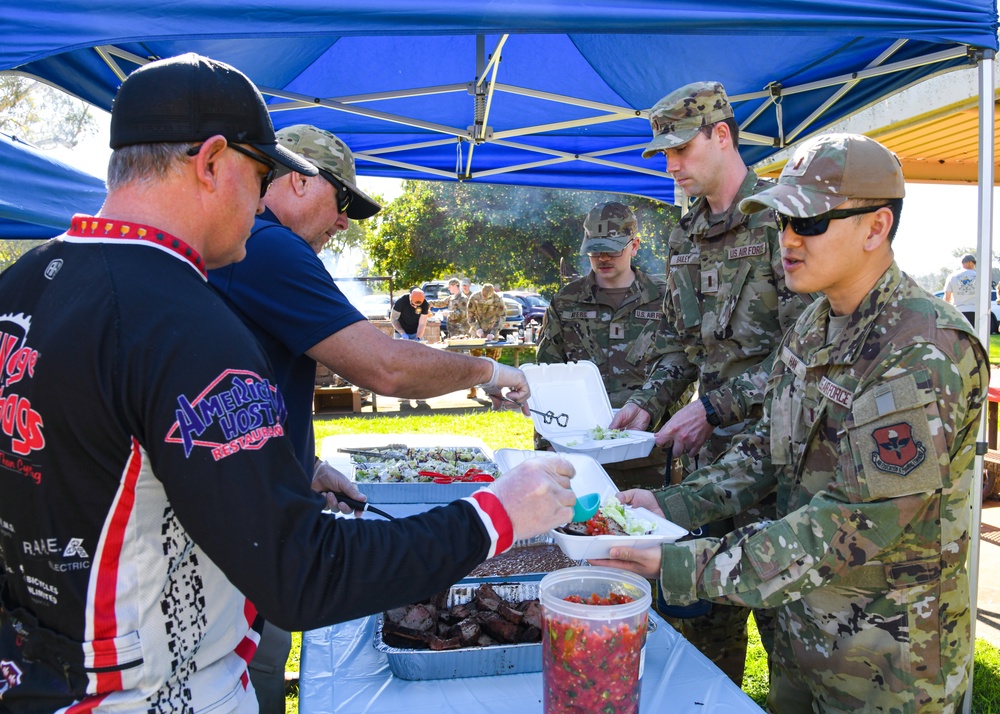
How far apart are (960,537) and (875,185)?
33.6 inches

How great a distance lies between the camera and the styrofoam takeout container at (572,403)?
2959 millimetres

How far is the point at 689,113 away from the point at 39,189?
4270mm

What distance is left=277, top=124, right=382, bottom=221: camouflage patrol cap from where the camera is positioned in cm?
239

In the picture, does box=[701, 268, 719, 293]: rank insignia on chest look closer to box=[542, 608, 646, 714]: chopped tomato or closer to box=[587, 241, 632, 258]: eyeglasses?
box=[587, 241, 632, 258]: eyeglasses

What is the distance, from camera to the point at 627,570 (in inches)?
67.4

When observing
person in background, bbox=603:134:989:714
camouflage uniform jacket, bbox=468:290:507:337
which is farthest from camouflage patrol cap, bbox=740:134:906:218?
camouflage uniform jacket, bbox=468:290:507:337

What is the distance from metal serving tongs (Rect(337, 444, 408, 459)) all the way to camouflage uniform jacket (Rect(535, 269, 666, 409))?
124cm

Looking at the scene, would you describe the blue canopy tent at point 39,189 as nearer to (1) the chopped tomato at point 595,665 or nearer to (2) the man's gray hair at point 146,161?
(2) the man's gray hair at point 146,161

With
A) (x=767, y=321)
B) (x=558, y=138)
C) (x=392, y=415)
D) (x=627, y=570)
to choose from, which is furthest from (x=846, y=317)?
(x=392, y=415)

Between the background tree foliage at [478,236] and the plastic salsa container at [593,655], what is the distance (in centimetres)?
2971

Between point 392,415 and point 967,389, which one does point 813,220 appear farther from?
point 392,415

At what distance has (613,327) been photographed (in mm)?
4578

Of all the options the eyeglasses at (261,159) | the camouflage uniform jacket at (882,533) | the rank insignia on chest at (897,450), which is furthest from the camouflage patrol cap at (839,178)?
the eyeglasses at (261,159)

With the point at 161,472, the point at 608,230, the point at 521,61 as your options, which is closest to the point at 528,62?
the point at 521,61
